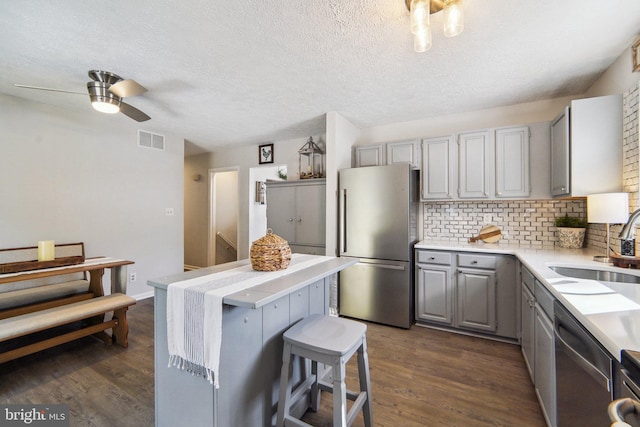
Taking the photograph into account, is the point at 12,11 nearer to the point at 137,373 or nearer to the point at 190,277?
the point at 190,277

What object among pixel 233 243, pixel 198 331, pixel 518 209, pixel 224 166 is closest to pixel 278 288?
pixel 198 331

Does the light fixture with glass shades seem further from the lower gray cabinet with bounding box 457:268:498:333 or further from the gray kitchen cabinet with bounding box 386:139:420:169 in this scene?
the lower gray cabinet with bounding box 457:268:498:333

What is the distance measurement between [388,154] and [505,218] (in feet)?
5.06

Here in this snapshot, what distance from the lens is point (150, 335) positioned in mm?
2719

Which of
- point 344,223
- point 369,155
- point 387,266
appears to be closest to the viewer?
point 387,266

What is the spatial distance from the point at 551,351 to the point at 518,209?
2.05m

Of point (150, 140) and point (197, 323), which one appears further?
point (150, 140)

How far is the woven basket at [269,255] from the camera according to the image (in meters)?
1.50

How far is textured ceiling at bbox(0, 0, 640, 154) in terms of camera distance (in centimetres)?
163

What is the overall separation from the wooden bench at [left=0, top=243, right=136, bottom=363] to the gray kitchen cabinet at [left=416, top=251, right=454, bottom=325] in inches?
115

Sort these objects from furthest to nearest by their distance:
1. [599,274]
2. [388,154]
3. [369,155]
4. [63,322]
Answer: [369,155], [388,154], [63,322], [599,274]

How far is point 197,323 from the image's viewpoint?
3.76 ft

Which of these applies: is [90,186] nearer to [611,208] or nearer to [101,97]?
[101,97]

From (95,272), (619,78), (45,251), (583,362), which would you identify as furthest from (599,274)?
(45,251)
